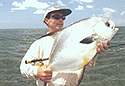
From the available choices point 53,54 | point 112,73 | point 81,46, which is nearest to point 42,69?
point 53,54

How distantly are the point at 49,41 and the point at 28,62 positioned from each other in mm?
432

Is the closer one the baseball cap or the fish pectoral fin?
the fish pectoral fin

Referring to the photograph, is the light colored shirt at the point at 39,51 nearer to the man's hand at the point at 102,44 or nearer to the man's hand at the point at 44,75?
the man's hand at the point at 44,75

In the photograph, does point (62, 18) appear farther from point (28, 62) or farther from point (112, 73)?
point (112, 73)

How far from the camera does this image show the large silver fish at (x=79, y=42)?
4.40 metres

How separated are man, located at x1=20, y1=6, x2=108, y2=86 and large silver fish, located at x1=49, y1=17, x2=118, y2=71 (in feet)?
0.64

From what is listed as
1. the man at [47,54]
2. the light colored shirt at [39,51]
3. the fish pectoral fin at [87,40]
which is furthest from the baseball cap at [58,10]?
the fish pectoral fin at [87,40]

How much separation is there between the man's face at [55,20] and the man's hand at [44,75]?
28.2 inches

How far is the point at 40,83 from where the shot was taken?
506cm

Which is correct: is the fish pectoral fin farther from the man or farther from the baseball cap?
the baseball cap

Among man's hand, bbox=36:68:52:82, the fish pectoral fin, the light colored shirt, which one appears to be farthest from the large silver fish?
the light colored shirt

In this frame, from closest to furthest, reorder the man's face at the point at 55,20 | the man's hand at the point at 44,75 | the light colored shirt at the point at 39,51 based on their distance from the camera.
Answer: the man's hand at the point at 44,75 < the light colored shirt at the point at 39,51 < the man's face at the point at 55,20

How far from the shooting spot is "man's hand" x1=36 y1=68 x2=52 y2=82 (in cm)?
471

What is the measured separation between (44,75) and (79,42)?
27.4 inches
